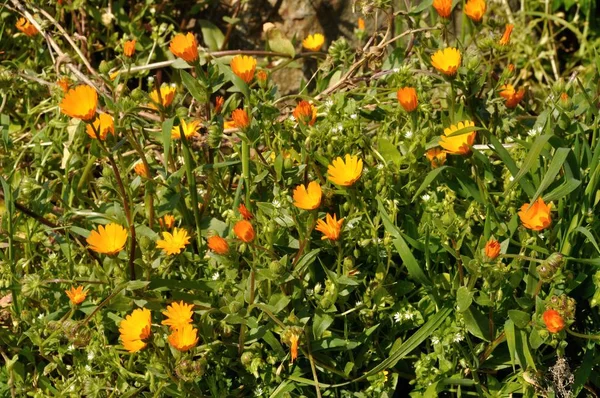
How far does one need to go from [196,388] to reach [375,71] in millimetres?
1178

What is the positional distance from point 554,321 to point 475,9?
96 cm

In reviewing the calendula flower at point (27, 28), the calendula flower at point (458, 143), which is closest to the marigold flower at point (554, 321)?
the calendula flower at point (458, 143)

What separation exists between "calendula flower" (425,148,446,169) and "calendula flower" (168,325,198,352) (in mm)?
771

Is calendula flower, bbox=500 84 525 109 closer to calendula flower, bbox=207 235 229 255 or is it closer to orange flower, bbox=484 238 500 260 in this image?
orange flower, bbox=484 238 500 260

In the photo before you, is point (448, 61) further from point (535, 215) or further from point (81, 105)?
point (81, 105)

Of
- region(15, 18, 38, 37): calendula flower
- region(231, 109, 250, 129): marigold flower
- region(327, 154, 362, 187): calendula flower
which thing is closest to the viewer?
region(327, 154, 362, 187): calendula flower

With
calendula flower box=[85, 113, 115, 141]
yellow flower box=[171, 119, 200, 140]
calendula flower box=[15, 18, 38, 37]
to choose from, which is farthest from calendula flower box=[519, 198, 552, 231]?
calendula flower box=[15, 18, 38, 37]

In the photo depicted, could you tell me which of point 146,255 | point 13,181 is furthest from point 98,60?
point 146,255

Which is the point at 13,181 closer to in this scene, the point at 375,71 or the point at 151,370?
the point at 151,370

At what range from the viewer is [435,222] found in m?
2.09

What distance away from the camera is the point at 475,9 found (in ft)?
7.82

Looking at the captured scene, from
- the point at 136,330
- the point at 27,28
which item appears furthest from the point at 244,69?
the point at 27,28

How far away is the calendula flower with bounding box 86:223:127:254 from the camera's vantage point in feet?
6.62

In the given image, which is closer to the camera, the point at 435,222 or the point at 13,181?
the point at 435,222
